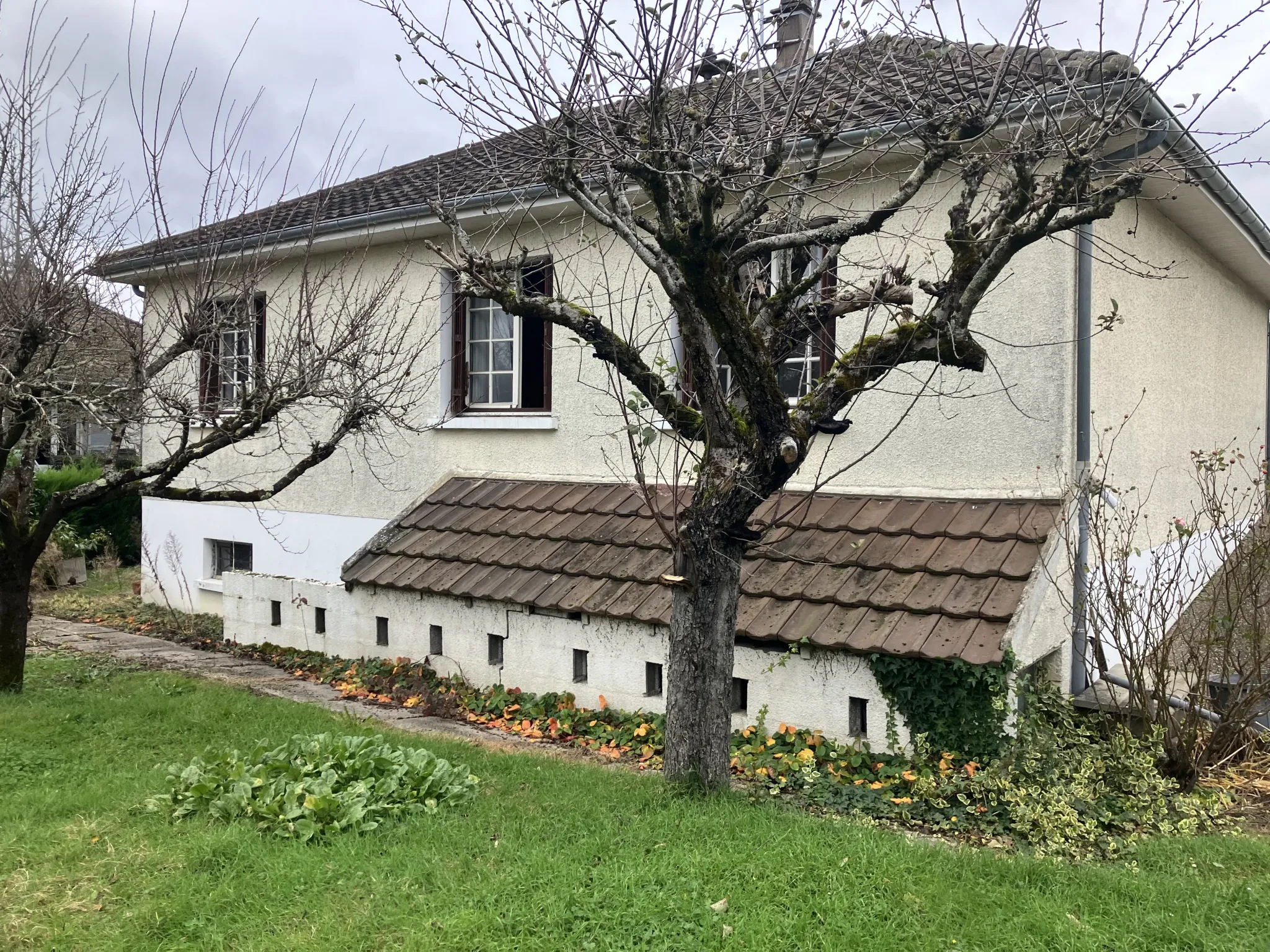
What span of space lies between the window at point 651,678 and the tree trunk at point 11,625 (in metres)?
4.74

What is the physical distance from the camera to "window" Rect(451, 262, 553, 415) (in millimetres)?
9953

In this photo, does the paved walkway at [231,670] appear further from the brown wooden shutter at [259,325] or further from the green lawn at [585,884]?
the brown wooden shutter at [259,325]

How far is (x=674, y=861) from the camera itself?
4.00 metres

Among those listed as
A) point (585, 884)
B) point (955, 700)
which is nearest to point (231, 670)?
point (585, 884)

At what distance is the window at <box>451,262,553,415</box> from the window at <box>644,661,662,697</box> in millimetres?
3468

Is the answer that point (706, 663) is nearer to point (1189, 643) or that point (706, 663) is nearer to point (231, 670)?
point (1189, 643)

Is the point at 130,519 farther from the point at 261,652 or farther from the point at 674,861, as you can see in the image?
the point at 674,861

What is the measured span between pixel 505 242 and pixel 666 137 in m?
5.13

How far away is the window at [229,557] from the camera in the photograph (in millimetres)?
12500

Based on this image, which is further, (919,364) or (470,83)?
(919,364)

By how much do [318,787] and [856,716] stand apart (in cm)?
341

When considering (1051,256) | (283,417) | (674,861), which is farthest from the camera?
(283,417)

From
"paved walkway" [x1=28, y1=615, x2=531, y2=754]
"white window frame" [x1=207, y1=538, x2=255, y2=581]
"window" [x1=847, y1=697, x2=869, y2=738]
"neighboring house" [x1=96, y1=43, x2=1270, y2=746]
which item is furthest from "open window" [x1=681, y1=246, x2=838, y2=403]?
"white window frame" [x1=207, y1=538, x2=255, y2=581]

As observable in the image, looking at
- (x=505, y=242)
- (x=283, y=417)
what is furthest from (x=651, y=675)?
(x=283, y=417)
